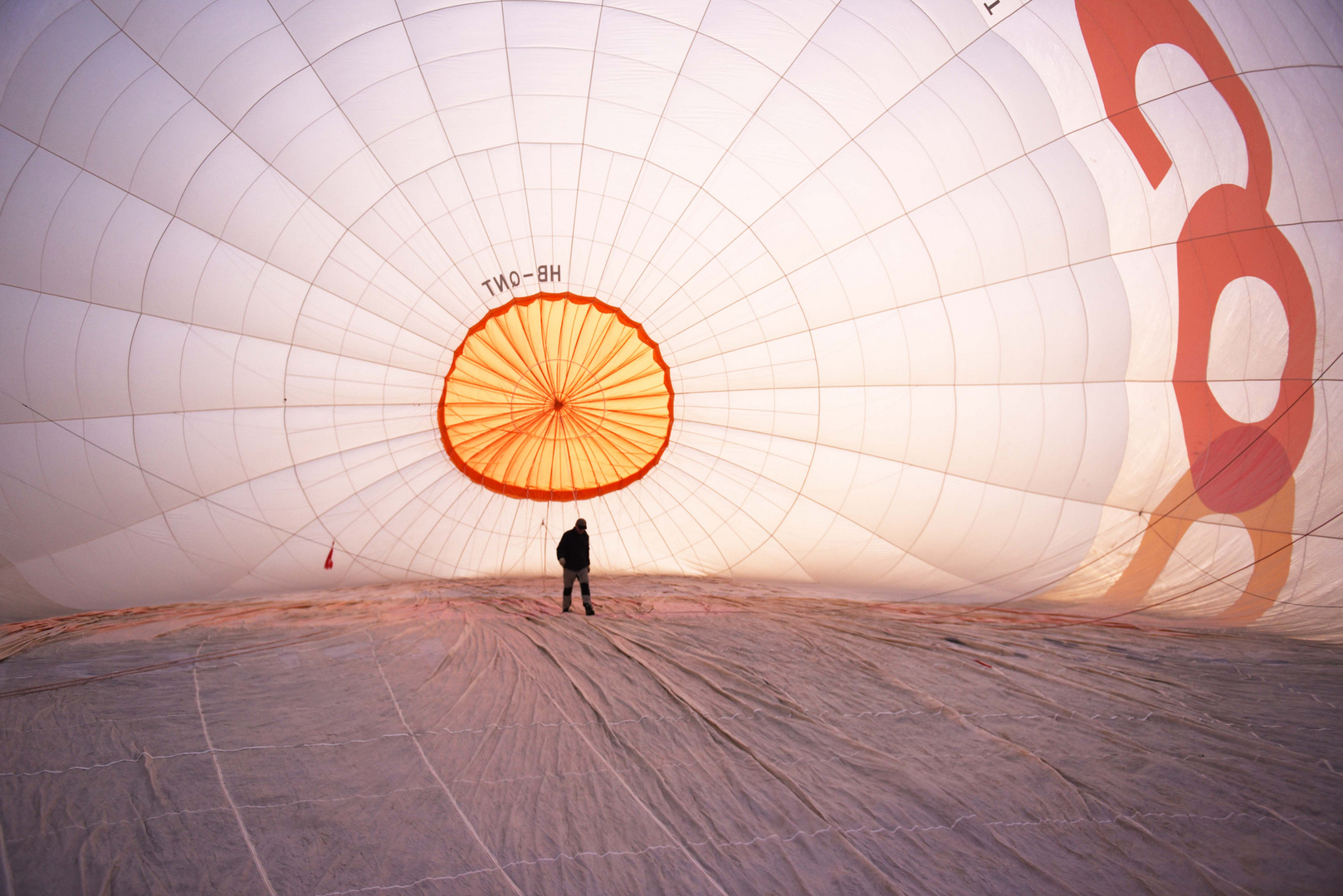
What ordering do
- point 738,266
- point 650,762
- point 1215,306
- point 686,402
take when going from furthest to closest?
point 686,402 → point 738,266 → point 1215,306 → point 650,762

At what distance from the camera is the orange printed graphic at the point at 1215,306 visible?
4465 millimetres

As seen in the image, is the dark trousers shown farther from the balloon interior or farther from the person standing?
the balloon interior

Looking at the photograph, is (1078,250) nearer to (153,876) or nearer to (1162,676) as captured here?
(1162,676)

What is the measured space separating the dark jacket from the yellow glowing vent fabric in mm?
886

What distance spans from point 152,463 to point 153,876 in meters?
3.84

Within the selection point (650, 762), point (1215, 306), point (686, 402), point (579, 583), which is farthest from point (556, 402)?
point (1215, 306)

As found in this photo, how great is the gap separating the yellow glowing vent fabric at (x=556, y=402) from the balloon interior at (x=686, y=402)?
4cm

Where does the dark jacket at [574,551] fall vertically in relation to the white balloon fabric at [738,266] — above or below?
below

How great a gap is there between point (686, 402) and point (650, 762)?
3518 mm

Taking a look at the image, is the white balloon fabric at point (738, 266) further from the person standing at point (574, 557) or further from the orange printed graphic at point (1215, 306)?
the person standing at point (574, 557)

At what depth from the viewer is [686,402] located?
6.04 m

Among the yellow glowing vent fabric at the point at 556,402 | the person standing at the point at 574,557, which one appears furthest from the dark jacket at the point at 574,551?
the yellow glowing vent fabric at the point at 556,402

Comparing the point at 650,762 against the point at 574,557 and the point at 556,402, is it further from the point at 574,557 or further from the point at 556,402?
the point at 556,402

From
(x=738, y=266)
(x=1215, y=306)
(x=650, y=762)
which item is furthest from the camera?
(x=738, y=266)
